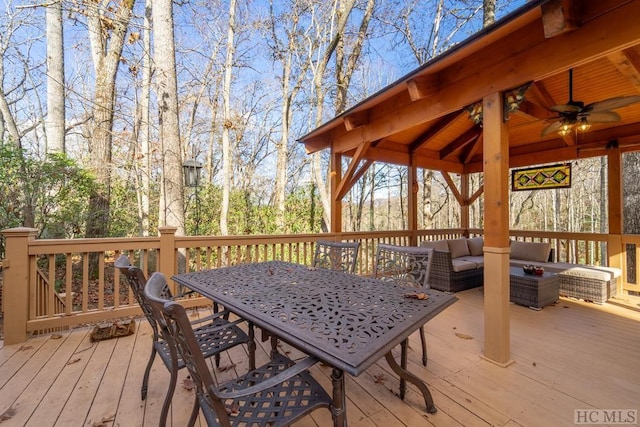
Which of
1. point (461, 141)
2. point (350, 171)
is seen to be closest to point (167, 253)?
point (350, 171)

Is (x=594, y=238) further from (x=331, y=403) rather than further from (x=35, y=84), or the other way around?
(x=35, y=84)

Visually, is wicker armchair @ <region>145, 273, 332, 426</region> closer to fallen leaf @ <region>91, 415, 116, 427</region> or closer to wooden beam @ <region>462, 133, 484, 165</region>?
fallen leaf @ <region>91, 415, 116, 427</region>

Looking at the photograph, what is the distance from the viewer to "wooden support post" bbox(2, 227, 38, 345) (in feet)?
8.77

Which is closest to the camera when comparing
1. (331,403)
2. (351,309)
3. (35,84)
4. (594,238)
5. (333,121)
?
(331,403)

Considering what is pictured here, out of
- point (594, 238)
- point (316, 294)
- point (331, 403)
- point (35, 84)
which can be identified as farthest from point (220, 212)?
point (594, 238)

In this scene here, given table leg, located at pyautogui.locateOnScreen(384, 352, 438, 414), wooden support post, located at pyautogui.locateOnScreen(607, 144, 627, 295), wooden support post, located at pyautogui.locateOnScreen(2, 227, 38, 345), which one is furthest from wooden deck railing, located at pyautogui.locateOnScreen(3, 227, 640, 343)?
table leg, located at pyautogui.locateOnScreen(384, 352, 438, 414)

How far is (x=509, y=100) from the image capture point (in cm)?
246

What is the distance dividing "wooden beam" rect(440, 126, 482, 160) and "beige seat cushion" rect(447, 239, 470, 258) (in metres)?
1.95

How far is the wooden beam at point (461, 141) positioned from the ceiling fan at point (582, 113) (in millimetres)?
2123

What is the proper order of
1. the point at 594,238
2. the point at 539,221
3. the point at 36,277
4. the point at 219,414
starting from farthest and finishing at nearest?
1. the point at 539,221
2. the point at 594,238
3. the point at 36,277
4. the point at 219,414

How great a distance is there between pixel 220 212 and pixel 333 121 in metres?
4.79

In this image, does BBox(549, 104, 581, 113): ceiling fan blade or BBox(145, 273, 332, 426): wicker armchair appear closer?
BBox(145, 273, 332, 426): wicker armchair

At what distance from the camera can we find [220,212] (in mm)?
7738

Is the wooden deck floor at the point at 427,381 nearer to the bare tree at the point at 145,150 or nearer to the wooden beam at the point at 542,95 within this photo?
the wooden beam at the point at 542,95
